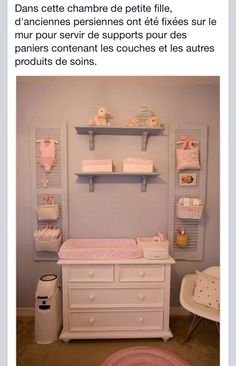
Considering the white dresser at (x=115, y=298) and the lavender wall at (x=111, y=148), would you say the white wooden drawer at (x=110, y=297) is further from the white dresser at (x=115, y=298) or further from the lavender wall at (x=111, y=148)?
the lavender wall at (x=111, y=148)

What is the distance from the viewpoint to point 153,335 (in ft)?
5.74

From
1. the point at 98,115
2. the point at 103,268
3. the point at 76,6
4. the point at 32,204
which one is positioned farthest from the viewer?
the point at 32,204

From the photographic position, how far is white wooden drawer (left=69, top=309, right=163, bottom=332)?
1.74 m

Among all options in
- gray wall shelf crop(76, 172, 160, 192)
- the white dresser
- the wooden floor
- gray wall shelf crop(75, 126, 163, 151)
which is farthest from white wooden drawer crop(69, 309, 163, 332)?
gray wall shelf crop(75, 126, 163, 151)

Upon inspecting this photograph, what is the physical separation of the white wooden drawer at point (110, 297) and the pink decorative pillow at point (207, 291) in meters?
0.26

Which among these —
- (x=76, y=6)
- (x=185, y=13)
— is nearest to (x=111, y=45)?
(x=76, y=6)

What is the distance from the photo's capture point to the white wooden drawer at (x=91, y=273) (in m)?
1.73

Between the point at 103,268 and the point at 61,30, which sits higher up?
the point at 61,30

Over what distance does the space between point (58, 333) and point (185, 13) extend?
6.72 feet

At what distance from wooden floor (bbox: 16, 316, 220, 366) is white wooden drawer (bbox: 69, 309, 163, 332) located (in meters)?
0.10

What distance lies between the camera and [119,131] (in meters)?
2.01

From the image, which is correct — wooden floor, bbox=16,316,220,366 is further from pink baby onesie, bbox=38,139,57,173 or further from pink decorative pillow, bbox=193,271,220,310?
pink baby onesie, bbox=38,139,57,173

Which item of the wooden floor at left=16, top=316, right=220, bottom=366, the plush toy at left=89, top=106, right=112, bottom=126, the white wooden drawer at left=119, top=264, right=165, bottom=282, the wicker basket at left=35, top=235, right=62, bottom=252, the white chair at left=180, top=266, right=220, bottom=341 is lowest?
the wooden floor at left=16, top=316, right=220, bottom=366

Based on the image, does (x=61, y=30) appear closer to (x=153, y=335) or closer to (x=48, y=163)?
(x=48, y=163)
